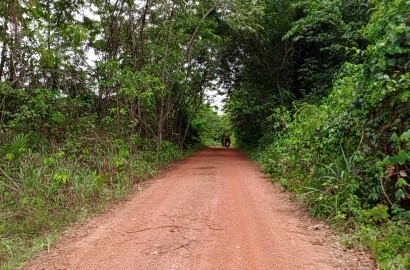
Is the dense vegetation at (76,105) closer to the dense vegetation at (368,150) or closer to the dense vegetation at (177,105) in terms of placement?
the dense vegetation at (177,105)

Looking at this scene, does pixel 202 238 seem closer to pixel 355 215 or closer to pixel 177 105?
pixel 355 215

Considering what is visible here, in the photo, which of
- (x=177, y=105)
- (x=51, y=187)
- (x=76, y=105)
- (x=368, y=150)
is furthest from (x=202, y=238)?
(x=177, y=105)

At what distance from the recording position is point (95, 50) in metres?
11.9

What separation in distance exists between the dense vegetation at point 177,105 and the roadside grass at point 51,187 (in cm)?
3

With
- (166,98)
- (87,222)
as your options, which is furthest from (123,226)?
(166,98)

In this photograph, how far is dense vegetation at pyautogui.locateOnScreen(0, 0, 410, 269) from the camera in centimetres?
464

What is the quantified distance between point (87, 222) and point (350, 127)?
4.91 metres

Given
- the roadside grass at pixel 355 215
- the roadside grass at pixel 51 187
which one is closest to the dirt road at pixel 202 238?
the roadside grass at pixel 355 215

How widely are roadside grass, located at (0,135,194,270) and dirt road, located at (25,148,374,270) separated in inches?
15.7

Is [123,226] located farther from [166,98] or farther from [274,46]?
[274,46]

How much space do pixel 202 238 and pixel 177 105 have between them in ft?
44.7

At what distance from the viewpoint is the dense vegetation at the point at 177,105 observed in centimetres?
464

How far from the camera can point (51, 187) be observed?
237 inches

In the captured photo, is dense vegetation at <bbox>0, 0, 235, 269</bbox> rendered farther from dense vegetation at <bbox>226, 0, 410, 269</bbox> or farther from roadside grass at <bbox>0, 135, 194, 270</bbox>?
dense vegetation at <bbox>226, 0, 410, 269</bbox>
